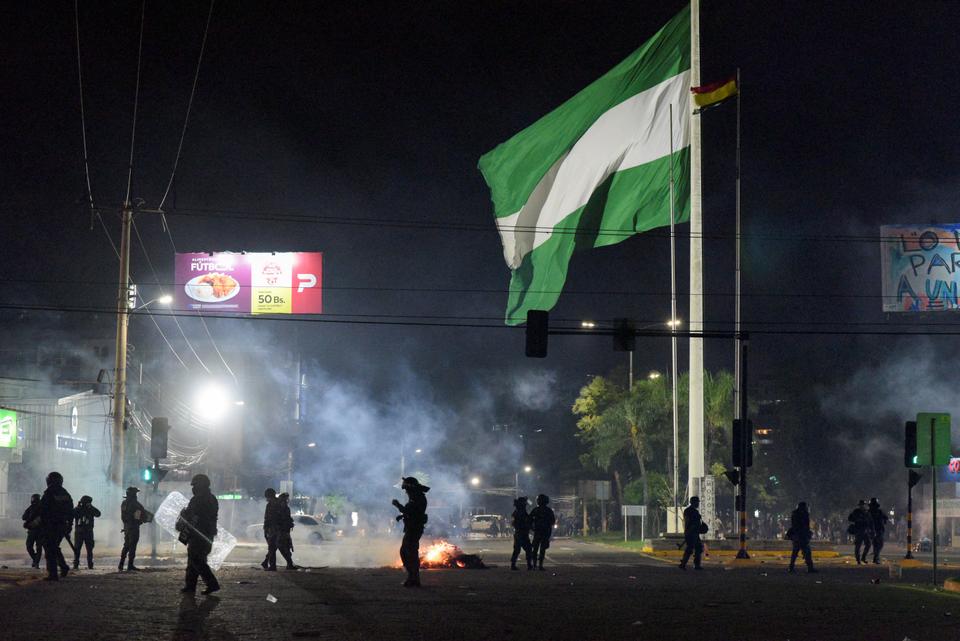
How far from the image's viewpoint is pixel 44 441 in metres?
65.6

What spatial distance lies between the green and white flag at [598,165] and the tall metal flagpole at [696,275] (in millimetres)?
232

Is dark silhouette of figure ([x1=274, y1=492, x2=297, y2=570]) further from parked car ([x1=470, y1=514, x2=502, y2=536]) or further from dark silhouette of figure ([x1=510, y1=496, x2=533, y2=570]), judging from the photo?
parked car ([x1=470, y1=514, x2=502, y2=536])

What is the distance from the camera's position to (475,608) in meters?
14.4

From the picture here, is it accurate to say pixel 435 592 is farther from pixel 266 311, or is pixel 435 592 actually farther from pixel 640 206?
pixel 266 311

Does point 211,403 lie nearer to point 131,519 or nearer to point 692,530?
point 131,519

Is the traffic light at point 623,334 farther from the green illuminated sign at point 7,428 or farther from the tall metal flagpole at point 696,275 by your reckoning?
the green illuminated sign at point 7,428

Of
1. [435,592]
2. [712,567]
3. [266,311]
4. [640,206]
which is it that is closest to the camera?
[435,592]

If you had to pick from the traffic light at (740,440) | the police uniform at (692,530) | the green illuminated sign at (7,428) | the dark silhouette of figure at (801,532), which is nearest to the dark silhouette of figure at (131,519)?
the police uniform at (692,530)

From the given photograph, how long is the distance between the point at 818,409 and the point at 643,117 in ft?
146

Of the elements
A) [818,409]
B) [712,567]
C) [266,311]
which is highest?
[266,311]

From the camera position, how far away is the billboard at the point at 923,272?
42.2 metres

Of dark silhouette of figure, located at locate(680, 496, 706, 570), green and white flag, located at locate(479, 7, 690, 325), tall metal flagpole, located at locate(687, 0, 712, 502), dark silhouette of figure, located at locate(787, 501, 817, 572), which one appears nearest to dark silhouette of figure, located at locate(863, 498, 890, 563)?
tall metal flagpole, located at locate(687, 0, 712, 502)

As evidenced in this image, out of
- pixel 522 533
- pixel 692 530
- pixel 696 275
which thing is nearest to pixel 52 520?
pixel 522 533

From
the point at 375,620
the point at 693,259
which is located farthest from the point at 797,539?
the point at 375,620
